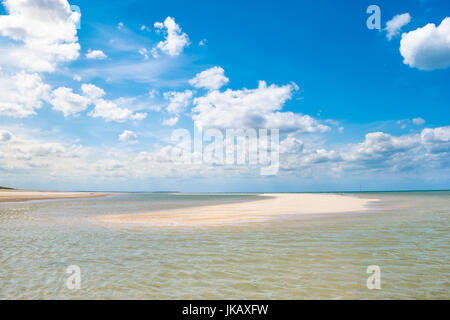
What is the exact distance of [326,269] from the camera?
9.90 meters

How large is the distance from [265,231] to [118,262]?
10.1 m

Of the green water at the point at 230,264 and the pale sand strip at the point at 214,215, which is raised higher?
the green water at the point at 230,264

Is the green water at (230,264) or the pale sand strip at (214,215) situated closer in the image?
the green water at (230,264)

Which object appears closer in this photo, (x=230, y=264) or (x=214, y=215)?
(x=230, y=264)

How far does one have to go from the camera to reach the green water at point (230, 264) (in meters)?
8.15

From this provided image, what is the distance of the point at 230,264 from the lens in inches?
422

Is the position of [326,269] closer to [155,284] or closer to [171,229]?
[155,284]

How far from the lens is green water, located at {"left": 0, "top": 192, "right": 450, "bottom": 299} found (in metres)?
8.15

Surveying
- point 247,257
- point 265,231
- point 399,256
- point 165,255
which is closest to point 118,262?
point 165,255

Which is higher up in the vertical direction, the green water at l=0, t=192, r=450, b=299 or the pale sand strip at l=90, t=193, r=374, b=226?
the green water at l=0, t=192, r=450, b=299

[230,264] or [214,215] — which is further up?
[230,264]

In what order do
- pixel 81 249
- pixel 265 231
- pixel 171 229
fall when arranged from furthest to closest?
pixel 171 229, pixel 265 231, pixel 81 249

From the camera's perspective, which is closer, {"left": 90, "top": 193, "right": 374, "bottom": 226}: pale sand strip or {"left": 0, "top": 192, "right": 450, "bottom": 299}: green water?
{"left": 0, "top": 192, "right": 450, "bottom": 299}: green water
